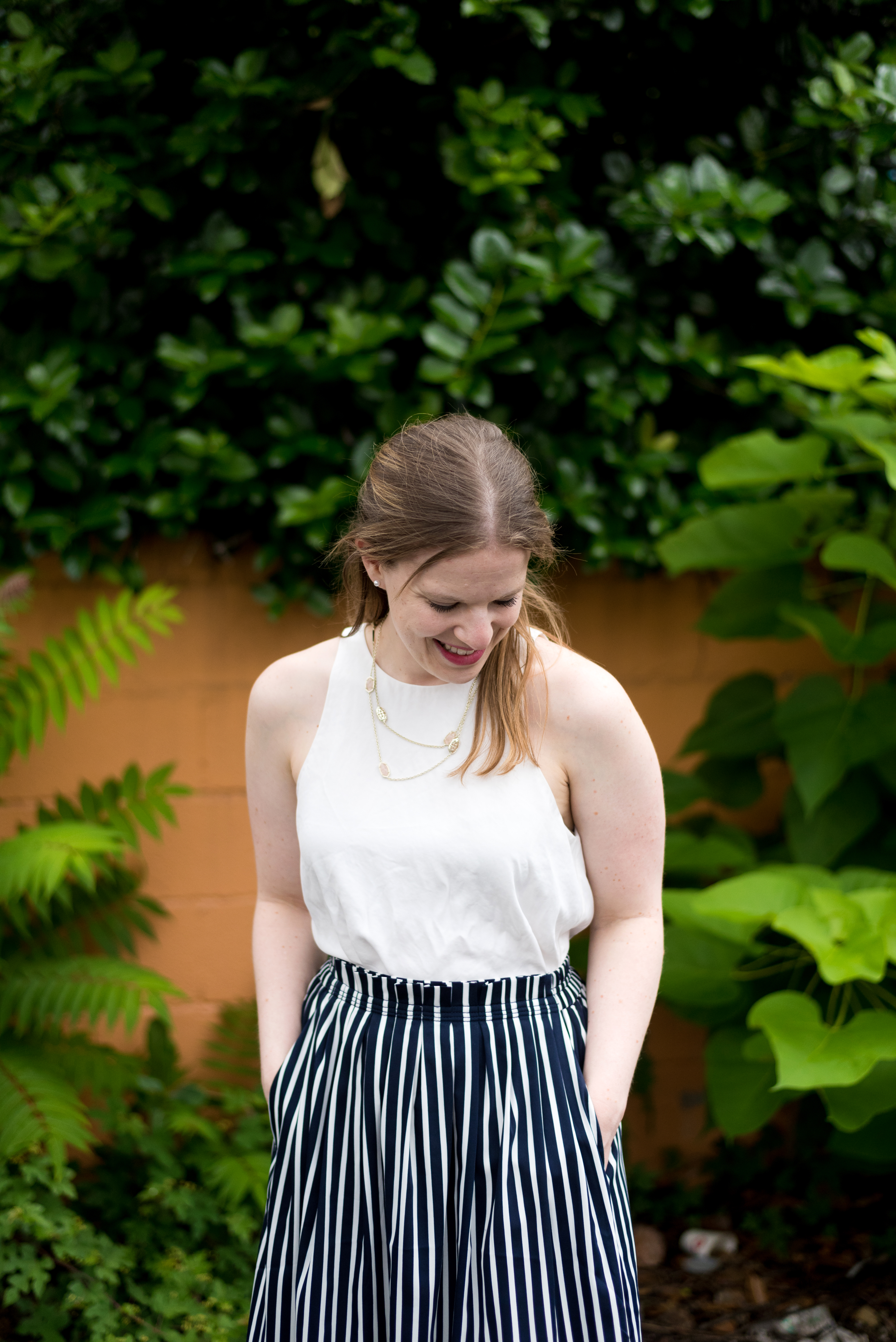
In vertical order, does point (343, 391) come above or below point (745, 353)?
below

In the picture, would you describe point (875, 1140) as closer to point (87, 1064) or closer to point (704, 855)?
point (704, 855)

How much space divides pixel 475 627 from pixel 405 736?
0.83 feet

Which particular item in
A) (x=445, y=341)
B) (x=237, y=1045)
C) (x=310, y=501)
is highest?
(x=445, y=341)

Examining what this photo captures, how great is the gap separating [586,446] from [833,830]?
1165 millimetres

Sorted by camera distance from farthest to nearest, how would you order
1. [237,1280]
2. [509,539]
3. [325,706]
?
1. [237,1280]
2. [325,706]
3. [509,539]

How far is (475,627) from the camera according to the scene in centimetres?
138

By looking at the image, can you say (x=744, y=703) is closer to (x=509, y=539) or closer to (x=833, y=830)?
(x=833, y=830)

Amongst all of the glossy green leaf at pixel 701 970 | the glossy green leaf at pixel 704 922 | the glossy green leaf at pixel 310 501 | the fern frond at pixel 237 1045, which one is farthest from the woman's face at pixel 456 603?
the fern frond at pixel 237 1045

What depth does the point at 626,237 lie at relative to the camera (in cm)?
288

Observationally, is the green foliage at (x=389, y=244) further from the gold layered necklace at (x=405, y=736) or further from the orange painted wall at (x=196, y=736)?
the gold layered necklace at (x=405, y=736)

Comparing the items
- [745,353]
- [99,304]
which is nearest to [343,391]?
[99,304]

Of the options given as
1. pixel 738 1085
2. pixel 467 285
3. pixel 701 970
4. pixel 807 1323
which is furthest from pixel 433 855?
pixel 807 1323

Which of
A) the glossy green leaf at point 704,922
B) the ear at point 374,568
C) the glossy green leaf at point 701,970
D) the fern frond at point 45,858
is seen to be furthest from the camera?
the glossy green leaf at point 701,970

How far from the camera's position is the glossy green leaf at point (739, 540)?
2.65 metres
